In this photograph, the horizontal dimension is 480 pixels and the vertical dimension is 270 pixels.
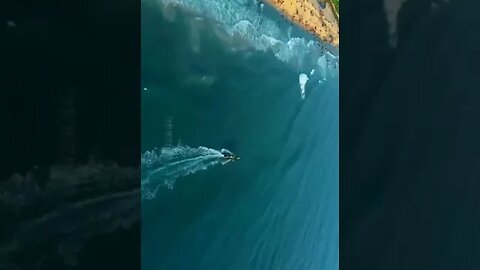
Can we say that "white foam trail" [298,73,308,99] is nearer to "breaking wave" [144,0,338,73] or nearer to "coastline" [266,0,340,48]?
"breaking wave" [144,0,338,73]

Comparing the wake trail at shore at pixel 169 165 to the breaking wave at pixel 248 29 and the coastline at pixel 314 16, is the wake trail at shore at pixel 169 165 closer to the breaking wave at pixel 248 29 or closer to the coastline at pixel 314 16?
the breaking wave at pixel 248 29

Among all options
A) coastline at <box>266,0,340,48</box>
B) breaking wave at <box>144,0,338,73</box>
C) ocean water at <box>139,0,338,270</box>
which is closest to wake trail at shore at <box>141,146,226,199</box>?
ocean water at <box>139,0,338,270</box>

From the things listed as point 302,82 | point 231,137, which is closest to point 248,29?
point 231,137

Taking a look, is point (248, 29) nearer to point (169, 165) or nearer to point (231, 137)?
point (231, 137)

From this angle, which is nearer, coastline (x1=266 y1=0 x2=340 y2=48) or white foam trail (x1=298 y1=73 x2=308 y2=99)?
coastline (x1=266 y1=0 x2=340 y2=48)

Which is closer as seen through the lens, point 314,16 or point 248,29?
point 248,29

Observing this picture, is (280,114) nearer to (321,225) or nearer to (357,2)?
(321,225)

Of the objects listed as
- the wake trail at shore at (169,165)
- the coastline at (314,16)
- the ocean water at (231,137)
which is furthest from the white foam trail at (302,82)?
the wake trail at shore at (169,165)
